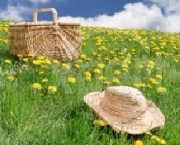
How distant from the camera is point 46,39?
918 cm

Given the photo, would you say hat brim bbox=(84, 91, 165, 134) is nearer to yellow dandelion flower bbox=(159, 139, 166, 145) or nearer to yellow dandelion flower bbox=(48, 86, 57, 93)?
yellow dandelion flower bbox=(159, 139, 166, 145)

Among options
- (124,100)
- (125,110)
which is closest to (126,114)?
(125,110)

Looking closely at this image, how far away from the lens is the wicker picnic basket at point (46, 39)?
886 cm

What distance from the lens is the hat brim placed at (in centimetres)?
547

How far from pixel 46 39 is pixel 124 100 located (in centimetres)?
381

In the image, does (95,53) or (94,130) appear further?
(95,53)

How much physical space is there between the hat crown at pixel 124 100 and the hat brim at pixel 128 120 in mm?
86

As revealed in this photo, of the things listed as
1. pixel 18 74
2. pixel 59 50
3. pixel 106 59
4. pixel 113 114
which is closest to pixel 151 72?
pixel 106 59

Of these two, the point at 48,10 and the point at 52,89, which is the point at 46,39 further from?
the point at 52,89

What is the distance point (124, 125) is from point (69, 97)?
0.89 meters

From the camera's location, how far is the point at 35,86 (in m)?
6.08

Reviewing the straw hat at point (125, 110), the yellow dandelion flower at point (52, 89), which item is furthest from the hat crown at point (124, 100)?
the yellow dandelion flower at point (52, 89)

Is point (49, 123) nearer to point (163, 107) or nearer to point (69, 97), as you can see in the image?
point (69, 97)

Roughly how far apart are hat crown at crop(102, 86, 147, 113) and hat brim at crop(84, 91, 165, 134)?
0.09 meters
